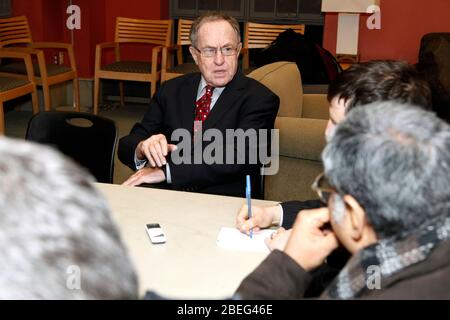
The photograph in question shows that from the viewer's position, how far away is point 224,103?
2.62 m

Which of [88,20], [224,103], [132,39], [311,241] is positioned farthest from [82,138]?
[88,20]

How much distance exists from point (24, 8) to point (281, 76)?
140 inches

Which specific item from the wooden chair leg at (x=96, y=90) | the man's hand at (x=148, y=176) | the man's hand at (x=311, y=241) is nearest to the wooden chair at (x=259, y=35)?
the wooden chair leg at (x=96, y=90)

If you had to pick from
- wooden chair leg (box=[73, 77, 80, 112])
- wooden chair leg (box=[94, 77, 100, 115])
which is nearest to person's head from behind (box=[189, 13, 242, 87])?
wooden chair leg (box=[94, 77, 100, 115])

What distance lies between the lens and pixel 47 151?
75 centimetres

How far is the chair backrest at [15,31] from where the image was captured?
5395mm

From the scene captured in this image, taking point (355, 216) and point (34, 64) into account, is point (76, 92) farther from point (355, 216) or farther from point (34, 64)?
point (355, 216)

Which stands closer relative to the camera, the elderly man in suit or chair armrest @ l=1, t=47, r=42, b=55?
the elderly man in suit

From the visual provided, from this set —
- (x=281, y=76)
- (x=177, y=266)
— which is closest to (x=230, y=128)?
(x=281, y=76)

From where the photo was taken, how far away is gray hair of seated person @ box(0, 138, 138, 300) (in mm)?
692

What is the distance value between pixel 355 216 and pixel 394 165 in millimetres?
132

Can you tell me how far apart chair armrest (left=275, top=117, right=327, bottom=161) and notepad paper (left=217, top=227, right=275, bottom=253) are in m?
1.26

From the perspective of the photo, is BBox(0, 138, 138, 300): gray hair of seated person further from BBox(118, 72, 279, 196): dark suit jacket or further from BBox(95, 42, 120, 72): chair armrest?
BBox(95, 42, 120, 72): chair armrest

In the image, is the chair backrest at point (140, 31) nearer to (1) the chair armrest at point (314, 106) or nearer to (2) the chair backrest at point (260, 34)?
(2) the chair backrest at point (260, 34)
